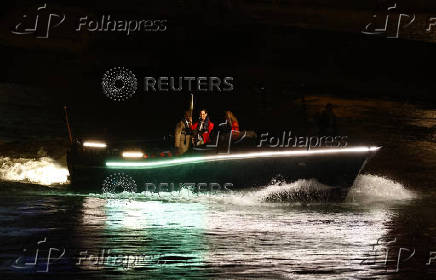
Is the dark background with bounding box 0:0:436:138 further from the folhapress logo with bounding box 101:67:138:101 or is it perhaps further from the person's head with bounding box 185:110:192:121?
the person's head with bounding box 185:110:192:121

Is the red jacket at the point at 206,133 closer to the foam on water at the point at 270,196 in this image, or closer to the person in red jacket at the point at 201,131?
the person in red jacket at the point at 201,131

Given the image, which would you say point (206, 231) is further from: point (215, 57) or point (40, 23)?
point (40, 23)

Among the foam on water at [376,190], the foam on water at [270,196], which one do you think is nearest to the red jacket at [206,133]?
the foam on water at [270,196]

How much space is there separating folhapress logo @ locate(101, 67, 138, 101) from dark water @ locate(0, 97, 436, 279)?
14.8 m

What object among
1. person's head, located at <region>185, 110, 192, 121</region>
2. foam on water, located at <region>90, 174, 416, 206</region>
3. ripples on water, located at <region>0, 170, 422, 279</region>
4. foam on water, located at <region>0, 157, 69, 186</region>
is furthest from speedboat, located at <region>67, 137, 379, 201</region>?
foam on water, located at <region>0, 157, 69, 186</region>

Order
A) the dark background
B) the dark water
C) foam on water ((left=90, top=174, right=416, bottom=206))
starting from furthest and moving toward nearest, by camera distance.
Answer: the dark background → foam on water ((left=90, top=174, right=416, bottom=206)) → the dark water

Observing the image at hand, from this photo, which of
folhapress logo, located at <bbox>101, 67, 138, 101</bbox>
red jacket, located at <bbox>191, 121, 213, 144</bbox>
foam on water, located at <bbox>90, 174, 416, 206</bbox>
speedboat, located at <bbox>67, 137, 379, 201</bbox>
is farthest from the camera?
folhapress logo, located at <bbox>101, 67, 138, 101</bbox>

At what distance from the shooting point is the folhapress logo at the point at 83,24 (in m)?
35.6

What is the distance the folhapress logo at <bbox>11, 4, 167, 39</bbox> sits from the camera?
35625 millimetres

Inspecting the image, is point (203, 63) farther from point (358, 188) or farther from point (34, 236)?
point (34, 236)

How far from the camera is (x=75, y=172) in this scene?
53.0ft

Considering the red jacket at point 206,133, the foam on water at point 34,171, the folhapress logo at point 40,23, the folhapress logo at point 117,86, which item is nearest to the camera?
the red jacket at point 206,133

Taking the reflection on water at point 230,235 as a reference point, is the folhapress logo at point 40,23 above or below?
above

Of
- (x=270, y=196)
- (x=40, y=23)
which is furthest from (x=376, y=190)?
(x=40, y=23)
